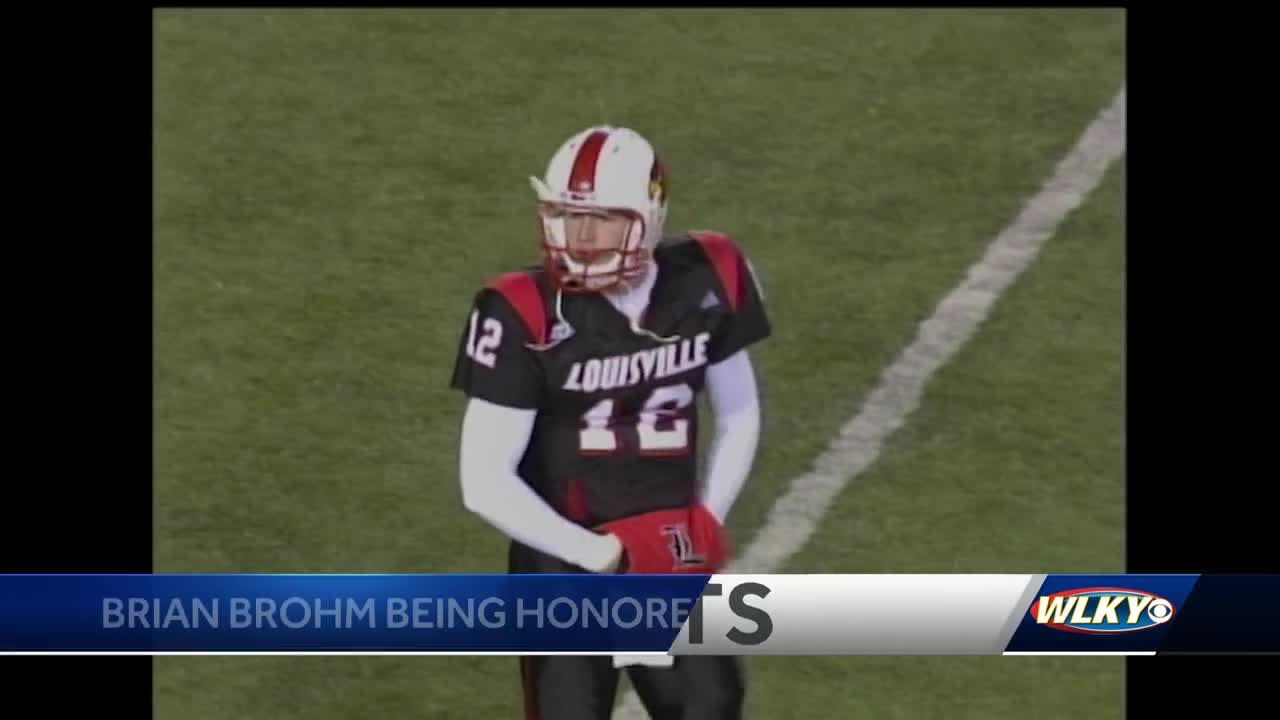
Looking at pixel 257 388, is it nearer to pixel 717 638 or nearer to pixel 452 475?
pixel 452 475

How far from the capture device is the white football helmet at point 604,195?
11.4m

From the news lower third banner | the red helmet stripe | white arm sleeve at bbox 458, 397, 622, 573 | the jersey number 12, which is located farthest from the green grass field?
the red helmet stripe

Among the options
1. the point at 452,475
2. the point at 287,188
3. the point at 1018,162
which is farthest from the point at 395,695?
the point at 1018,162

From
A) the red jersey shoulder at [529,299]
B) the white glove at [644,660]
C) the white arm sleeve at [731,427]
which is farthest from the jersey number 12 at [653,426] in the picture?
the white glove at [644,660]

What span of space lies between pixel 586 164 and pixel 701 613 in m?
1.84

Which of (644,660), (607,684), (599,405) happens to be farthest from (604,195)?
(607,684)

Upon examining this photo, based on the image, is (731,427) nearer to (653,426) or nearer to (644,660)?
(653,426)

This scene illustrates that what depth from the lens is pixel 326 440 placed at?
47.8 ft

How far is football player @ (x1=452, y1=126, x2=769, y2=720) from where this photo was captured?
37.7 feet

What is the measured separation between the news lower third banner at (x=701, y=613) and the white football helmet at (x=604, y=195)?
122cm

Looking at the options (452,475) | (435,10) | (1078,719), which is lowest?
(1078,719)

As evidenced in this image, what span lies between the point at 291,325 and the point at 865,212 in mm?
3190

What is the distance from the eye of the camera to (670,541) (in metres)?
11.6

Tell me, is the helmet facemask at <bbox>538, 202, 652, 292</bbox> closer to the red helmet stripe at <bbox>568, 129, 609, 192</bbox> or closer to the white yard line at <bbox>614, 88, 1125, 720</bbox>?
the red helmet stripe at <bbox>568, 129, 609, 192</bbox>
